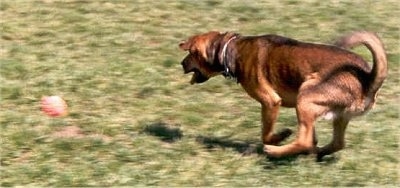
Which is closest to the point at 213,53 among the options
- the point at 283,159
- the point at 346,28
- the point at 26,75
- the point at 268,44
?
the point at 268,44

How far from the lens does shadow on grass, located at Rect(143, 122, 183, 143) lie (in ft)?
23.9

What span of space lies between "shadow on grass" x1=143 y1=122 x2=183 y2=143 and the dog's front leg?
697 millimetres

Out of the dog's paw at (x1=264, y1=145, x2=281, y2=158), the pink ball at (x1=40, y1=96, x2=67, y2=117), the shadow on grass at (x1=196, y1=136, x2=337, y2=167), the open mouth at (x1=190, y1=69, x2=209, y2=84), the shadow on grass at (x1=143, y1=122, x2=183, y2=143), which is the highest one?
the open mouth at (x1=190, y1=69, x2=209, y2=84)

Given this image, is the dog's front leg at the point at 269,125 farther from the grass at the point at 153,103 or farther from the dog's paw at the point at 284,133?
the grass at the point at 153,103

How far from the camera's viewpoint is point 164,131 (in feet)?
24.5

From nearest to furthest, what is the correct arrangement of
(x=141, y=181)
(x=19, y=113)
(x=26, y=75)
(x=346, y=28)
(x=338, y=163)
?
(x=141, y=181) → (x=338, y=163) → (x=19, y=113) → (x=26, y=75) → (x=346, y=28)

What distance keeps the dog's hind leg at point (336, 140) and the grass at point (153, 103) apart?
0.07 m

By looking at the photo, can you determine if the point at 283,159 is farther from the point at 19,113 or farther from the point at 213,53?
the point at 19,113

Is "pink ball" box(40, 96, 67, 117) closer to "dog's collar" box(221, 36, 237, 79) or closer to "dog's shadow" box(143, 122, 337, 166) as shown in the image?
"dog's shadow" box(143, 122, 337, 166)

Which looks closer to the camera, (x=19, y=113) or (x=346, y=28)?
(x=19, y=113)

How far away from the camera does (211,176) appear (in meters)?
6.51

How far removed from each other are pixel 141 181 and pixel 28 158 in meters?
0.89

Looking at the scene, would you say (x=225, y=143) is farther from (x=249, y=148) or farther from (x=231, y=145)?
(x=249, y=148)

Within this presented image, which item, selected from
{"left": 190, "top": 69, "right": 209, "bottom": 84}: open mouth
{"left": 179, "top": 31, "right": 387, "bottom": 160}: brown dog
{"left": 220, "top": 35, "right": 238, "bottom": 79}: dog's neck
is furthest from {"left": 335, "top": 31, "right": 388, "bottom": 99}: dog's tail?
{"left": 190, "top": 69, "right": 209, "bottom": 84}: open mouth
